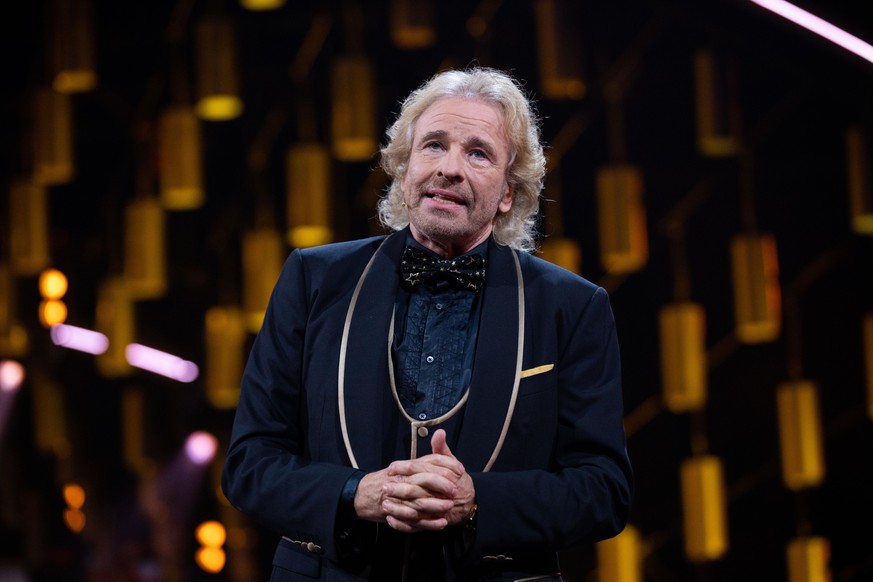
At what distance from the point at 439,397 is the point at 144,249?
3.61m

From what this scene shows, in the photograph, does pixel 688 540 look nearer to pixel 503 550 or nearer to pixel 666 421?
pixel 666 421

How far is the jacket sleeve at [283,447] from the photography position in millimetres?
1273

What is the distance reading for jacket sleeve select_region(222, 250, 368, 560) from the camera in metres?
1.27

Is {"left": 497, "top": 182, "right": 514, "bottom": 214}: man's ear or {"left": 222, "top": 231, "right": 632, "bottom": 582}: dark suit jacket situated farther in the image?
{"left": 497, "top": 182, "right": 514, "bottom": 214}: man's ear

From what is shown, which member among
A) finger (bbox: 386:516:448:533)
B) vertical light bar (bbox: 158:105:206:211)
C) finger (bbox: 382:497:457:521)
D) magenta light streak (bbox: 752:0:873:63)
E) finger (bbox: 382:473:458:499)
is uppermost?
vertical light bar (bbox: 158:105:206:211)

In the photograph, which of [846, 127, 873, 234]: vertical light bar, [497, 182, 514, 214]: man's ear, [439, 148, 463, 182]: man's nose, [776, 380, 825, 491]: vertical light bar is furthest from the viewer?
[776, 380, 825, 491]: vertical light bar

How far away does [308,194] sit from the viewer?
4441 mm

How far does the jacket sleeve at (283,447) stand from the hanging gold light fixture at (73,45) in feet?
9.92

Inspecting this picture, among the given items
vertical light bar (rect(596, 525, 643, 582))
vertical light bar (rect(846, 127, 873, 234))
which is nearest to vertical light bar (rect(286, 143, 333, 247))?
vertical light bar (rect(596, 525, 643, 582))

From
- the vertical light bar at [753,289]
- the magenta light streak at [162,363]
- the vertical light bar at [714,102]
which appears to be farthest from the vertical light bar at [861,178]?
the magenta light streak at [162,363]

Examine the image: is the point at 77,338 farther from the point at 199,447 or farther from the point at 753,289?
the point at 753,289

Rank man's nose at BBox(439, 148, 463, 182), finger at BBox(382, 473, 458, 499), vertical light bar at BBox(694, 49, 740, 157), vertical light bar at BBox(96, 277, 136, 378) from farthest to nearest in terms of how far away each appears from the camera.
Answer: vertical light bar at BBox(96, 277, 136, 378), vertical light bar at BBox(694, 49, 740, 157), man's nose at BBox(439, 148, 463, 182), finger at BBox(382, 473, 458, 499)

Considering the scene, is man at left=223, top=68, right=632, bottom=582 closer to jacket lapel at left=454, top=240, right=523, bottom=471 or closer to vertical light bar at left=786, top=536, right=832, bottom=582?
jacket lapel at left=454, top=240, right=523, bottom=471

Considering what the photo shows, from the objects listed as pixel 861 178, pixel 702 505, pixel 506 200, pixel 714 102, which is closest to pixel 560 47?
pixel 714 102
